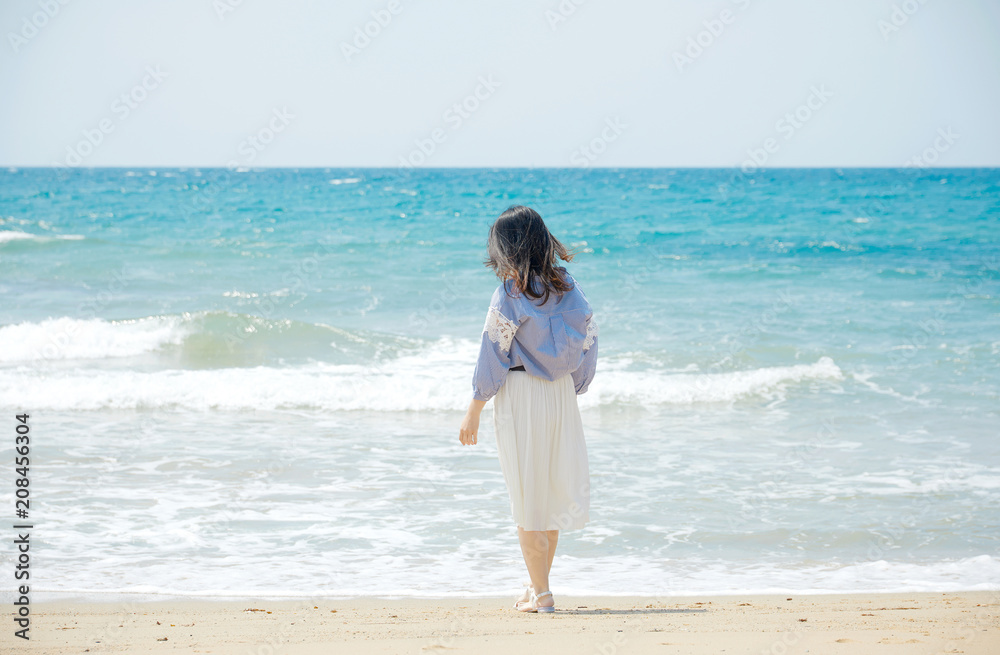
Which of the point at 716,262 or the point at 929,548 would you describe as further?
the point at 716,262

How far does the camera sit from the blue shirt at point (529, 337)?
10.0 ft

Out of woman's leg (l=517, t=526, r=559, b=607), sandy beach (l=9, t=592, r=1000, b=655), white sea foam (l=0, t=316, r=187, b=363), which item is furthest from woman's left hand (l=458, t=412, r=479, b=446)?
white sea foam (l=0, t=316, r=187, b=363)

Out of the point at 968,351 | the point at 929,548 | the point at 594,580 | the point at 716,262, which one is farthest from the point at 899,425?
the point at 716,262

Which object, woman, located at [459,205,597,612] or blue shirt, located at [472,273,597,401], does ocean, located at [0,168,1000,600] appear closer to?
woman, located at [459,205,597,612]

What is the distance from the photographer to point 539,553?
3.27 m

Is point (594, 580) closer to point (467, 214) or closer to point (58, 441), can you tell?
point (58, 441)

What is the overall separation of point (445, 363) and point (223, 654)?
7.14 m

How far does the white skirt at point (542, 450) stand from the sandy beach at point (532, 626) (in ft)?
1.47

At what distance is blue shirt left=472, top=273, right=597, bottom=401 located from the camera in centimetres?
305

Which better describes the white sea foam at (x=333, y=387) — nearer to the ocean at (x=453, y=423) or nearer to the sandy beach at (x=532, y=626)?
the ocean at (x=453, y=423)

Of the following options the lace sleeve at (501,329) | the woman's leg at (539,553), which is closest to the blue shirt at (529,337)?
the lace sleeve at (501,329)

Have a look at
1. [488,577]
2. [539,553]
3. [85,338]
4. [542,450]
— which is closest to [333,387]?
[85,338]

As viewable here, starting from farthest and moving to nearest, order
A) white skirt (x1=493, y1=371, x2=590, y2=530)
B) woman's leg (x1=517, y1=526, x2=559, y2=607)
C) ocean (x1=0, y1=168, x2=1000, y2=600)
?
ocean (x1=0, y1=168, x2=1000, y2=600) → woman's leg (x1=517, y1=526, x2=559, y2=607) → white skirt (x1=493, y1=371, x2=590, y2=530)

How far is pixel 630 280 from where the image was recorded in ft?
50.3
